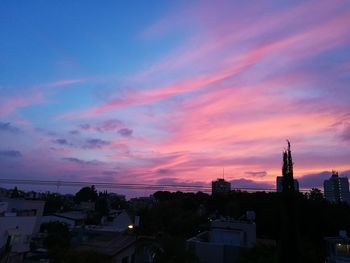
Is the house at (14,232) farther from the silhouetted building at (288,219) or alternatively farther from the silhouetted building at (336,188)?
the silhouetted building at (336,188)

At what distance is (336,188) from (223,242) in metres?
73.7

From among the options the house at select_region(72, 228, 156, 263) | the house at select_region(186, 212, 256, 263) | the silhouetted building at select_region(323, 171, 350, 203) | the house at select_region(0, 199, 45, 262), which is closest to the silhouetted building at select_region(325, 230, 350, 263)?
the house at select_region(186, 212, 256, 263)

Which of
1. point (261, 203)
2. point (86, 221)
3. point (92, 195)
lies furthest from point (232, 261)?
point (92, 195)

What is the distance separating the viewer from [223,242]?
30.2 meters

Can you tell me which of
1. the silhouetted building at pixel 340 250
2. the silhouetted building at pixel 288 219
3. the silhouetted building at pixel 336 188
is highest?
the silhouetted building at pixel 336 188

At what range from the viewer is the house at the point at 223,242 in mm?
27467

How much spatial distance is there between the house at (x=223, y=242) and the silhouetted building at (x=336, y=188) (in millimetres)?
66266

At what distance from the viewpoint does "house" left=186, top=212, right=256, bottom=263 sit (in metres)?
27.5

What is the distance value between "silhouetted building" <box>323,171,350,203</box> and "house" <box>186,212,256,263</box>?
217 ft

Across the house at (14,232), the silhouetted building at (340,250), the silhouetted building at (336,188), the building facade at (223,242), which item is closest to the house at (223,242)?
the building facade at (223,242)

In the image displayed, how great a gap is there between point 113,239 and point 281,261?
11.5 m

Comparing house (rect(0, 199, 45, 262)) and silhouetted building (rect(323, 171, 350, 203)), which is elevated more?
silhouetted building (rect(323, 171, 350, 203))

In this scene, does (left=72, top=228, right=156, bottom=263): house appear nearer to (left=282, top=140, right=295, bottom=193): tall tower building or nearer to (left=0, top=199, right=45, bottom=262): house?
(left=0, top=199, right=45, bottom=262): house

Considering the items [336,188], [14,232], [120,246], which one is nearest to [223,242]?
[120,246]
